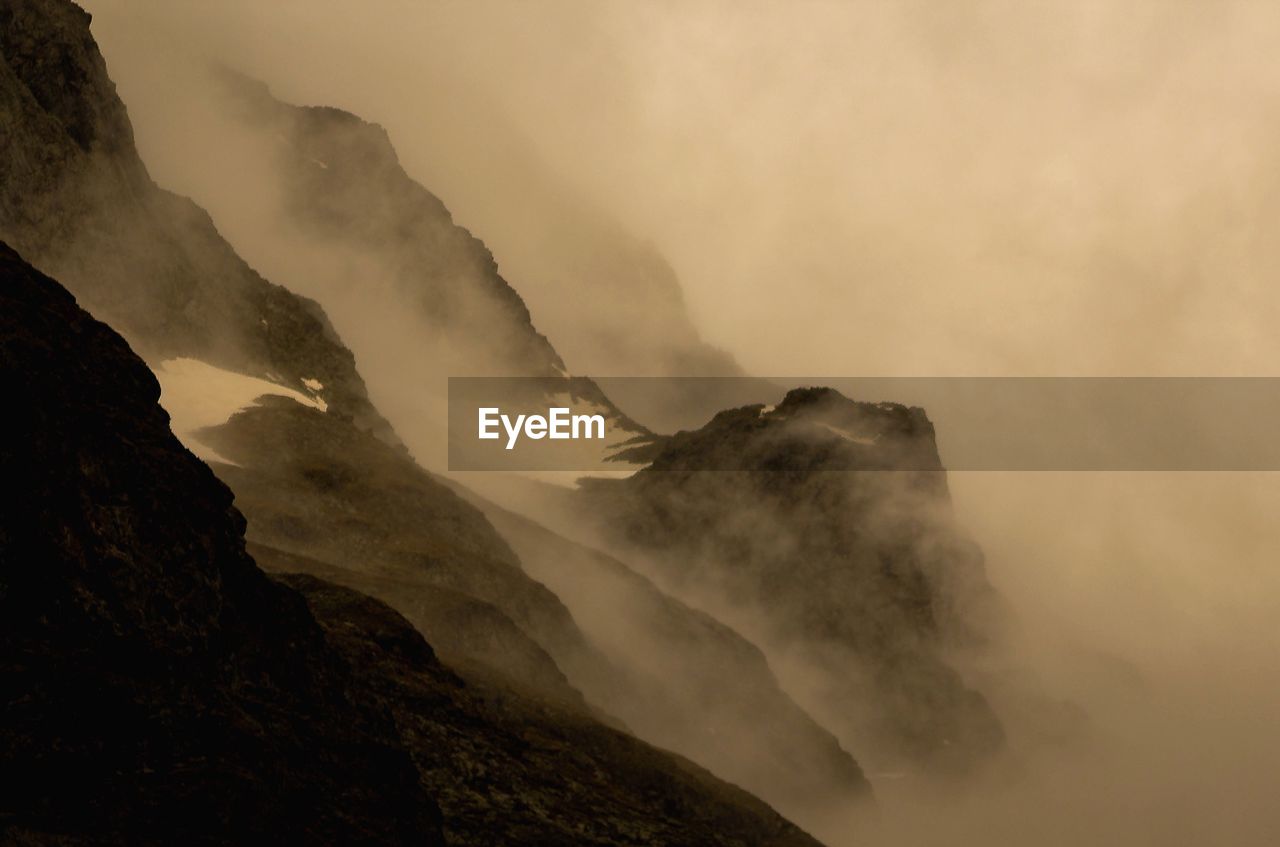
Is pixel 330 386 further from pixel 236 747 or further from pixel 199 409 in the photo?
pixel 236 747

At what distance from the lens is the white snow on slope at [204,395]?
97.6 meters

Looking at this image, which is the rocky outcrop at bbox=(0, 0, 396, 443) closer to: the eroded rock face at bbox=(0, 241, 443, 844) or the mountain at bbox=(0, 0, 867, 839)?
the mountain at bbox=(0, 0, 867, 839)

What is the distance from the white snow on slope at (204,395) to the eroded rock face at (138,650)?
219ft

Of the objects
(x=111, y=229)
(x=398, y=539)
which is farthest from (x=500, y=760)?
(x=111, y=229)

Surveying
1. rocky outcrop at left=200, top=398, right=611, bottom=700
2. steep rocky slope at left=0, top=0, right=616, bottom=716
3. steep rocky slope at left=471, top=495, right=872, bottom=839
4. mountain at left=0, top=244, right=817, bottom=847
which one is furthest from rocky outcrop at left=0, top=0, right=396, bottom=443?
mountain at left=0, top=244, right=817, bottom=847

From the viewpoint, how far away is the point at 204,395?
109m

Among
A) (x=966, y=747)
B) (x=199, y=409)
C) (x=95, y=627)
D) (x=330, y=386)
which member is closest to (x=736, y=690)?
(x=199, y=409)

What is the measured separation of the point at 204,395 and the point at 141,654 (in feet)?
302

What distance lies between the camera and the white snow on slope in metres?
97.6

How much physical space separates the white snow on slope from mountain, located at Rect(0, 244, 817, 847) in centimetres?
6687

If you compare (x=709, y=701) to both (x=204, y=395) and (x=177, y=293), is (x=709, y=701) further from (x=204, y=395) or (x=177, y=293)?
(x=177, y=293)

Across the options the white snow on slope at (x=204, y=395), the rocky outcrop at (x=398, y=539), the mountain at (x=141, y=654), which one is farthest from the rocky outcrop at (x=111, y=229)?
the mountain at (x=141, y=654)

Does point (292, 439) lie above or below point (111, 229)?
below

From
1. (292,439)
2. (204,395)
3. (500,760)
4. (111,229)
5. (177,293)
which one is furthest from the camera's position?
(177,293)
